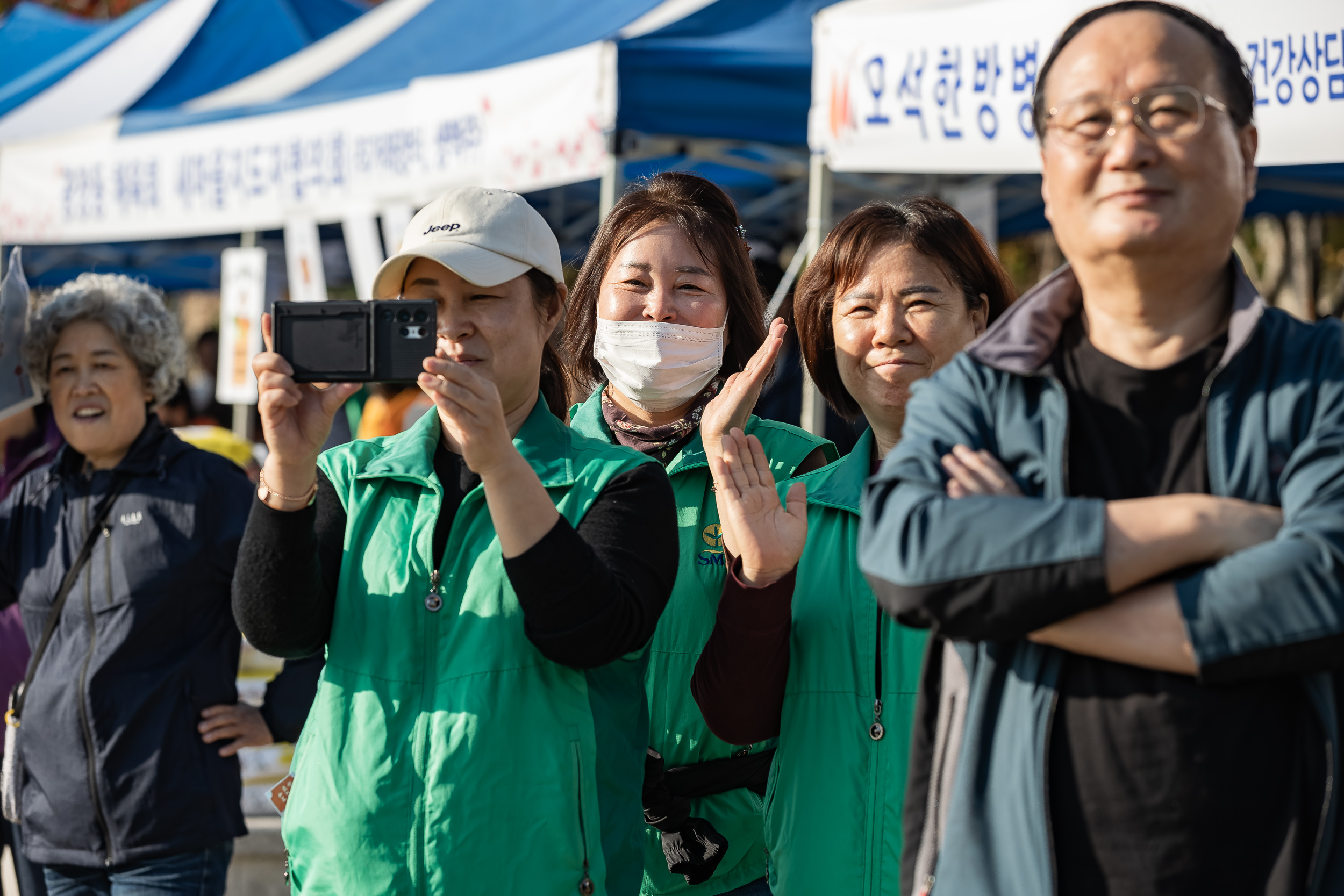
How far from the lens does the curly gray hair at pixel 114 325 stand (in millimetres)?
3133

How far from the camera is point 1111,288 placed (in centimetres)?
147

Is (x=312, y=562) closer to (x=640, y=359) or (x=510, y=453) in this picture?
(x=510, y=453)

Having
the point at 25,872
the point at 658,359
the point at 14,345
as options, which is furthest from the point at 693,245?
the point at 25,872

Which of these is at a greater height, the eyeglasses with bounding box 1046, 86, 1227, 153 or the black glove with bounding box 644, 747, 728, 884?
the eyeglasses with bounding box 1046, 86, 1227, 153

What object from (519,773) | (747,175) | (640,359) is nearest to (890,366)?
(640,359)

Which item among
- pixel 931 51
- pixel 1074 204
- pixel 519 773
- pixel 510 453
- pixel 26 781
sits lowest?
pixel 26 781

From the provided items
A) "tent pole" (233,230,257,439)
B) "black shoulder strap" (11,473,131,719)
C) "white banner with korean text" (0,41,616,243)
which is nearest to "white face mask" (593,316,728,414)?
"black shoulder strap" (11,473,131,719)

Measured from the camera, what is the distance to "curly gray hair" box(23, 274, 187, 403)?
3.13 m

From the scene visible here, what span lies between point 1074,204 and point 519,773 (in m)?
1.08

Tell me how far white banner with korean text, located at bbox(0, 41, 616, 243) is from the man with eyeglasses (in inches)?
136

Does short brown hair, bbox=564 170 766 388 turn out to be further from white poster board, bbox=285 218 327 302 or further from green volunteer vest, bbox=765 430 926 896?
white poster board, bbox=285 218 327 302

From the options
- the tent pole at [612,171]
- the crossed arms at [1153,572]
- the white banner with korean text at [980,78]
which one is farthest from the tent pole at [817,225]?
the crossed arms at [1153,572]

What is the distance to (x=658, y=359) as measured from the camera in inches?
98.3

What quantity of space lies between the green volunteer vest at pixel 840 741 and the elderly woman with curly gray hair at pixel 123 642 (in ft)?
4.86
